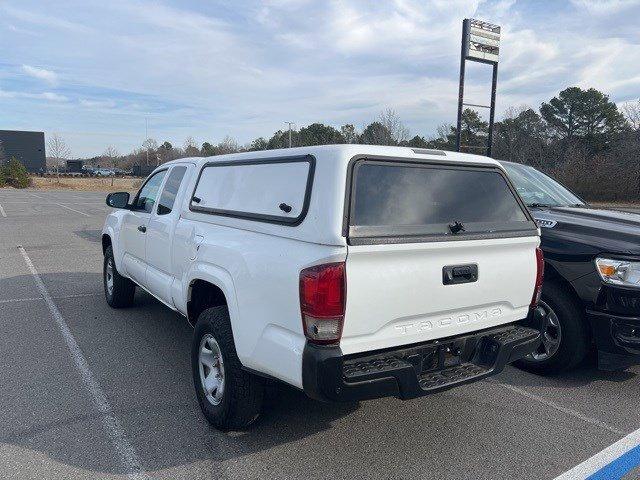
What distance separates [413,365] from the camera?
2.85m

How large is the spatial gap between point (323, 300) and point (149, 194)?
3405mm

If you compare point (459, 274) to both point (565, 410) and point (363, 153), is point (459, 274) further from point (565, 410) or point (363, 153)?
point (565, 410)

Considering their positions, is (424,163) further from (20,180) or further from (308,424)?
(20,180)

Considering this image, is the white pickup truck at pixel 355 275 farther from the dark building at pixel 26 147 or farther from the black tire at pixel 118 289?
the dark building at pixel 26 147

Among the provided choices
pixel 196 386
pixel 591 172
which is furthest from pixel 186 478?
pixel 591 172

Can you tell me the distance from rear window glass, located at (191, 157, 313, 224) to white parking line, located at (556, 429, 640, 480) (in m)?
2.22

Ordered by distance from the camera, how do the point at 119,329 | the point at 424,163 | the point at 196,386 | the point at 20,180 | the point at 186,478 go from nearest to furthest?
the point at 186,478
the point at 424,163
the point at 196,386
the point at 119,329
the point at 20,180

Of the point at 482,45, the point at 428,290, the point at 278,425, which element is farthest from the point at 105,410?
the point at 482,45

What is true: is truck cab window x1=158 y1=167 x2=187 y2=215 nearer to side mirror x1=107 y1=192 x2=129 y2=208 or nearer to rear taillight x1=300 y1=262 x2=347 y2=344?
side mirror x1=107 y1=192 x2=129 y2=208

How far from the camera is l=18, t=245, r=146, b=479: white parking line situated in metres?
3.04

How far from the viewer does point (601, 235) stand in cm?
414

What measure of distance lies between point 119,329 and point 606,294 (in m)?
4.75

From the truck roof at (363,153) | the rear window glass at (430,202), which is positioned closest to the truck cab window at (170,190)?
the truck roof at (363,153)

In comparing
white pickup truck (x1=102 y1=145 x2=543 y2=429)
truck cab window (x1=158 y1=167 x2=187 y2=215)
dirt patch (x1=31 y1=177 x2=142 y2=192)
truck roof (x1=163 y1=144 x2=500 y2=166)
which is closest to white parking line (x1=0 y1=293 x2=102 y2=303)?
truck cab window (x1=158 y1=167 x2=187 y2=215)
